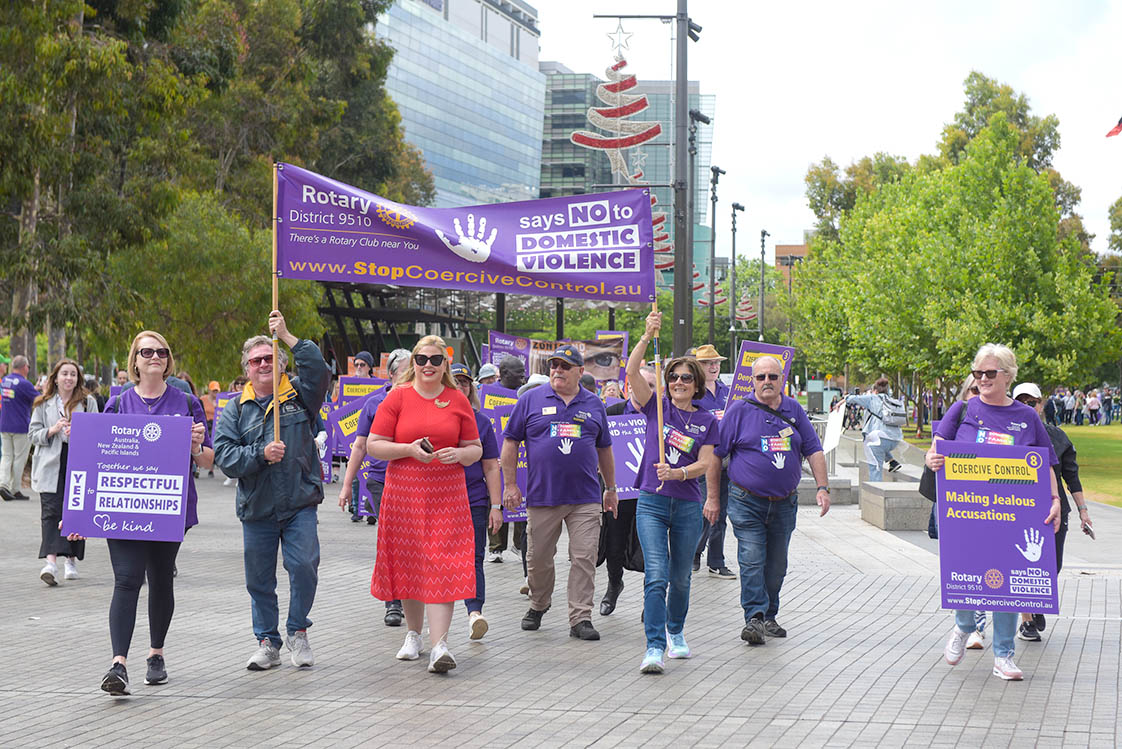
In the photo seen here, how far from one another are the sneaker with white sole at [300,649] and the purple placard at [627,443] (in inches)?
116

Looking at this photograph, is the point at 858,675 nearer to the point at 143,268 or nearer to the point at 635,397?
the point at 635,397

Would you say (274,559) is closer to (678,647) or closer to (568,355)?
(568,355)

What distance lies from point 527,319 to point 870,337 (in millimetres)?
25917

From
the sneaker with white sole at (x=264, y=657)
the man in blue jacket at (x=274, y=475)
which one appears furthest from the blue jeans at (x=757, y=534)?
the sneaker with white sole at (x=264, y=657)

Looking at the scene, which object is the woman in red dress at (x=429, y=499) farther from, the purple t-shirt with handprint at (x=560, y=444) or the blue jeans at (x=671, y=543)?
the purple t-shirt with handprint at (x=560, y=444)

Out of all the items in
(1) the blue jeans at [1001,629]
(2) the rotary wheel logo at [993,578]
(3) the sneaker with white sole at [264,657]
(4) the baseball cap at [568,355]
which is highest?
(4) the baseball cap at [568,355]

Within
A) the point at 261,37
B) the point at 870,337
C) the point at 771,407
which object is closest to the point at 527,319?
the point at 870,337

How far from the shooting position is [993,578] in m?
7.50

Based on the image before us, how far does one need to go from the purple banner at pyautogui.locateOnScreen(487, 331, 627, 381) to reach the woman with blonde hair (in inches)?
299

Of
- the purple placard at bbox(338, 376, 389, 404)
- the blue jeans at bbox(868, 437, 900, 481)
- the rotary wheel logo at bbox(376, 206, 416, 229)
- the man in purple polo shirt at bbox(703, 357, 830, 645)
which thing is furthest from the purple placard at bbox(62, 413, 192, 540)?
the blue jeans at bbox(868, 437, 900, 481)

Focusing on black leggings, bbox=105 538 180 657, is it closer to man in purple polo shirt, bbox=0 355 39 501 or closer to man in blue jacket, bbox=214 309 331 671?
man in blue jacket, bbox=214 309 331 671

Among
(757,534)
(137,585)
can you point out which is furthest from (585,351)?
(137,585)

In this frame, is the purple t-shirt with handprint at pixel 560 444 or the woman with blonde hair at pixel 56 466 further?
the woman with blonde hair at pixel 56 466

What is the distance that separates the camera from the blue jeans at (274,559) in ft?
23.9
